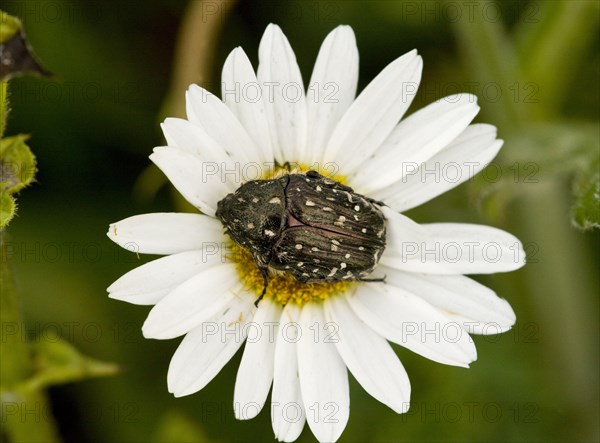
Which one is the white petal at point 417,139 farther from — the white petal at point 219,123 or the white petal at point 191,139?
the white petal at point 191,139

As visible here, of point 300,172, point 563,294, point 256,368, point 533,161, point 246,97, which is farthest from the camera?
point 563,294

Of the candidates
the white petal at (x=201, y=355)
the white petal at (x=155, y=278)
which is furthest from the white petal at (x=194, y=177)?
the white petal at (x=201, y=355)

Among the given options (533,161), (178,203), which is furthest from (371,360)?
(178,203)

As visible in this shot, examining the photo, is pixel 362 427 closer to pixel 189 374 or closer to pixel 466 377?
pixel 466 377

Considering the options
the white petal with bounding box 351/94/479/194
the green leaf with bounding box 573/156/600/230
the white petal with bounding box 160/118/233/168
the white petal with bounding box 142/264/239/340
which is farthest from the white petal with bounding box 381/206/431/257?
the white petal with bounding box 160/118/233/168

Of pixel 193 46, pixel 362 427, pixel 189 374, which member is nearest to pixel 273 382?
pixel 189 374

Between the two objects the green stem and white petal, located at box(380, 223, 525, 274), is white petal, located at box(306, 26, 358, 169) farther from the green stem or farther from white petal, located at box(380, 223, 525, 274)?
the green stem

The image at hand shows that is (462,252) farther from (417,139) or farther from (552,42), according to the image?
(552,42)
